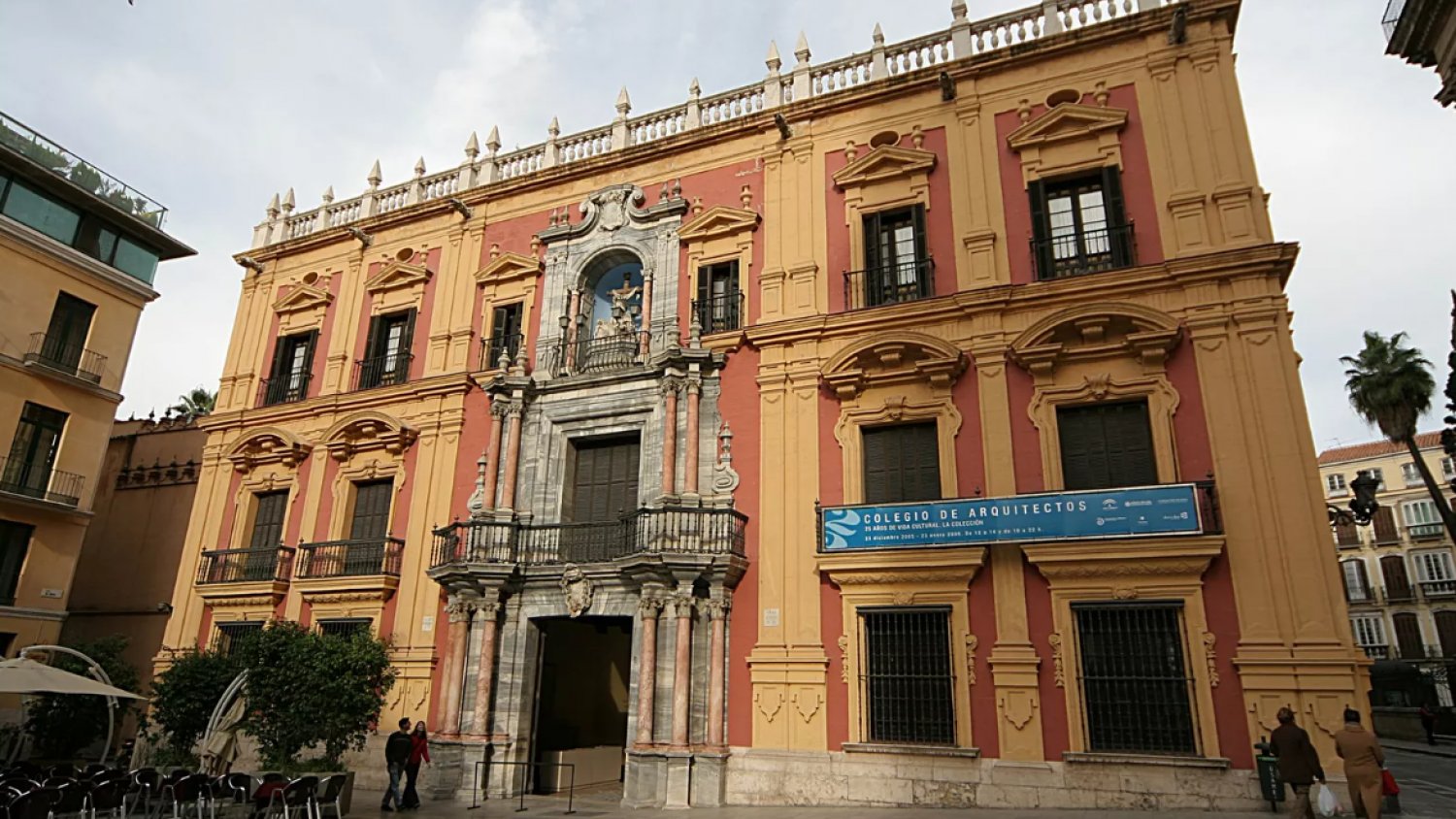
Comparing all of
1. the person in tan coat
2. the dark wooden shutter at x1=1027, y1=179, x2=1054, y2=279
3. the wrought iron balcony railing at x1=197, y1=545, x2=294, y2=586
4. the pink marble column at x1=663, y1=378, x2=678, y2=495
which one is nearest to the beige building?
the dark wooden shutter at x1=1027, y1=179, x2=1054, y2=279

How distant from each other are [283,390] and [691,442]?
11.5 meters

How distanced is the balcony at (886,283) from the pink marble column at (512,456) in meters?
6.87

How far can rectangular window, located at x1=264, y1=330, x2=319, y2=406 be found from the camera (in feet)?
69.9

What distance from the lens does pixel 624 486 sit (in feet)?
55.8

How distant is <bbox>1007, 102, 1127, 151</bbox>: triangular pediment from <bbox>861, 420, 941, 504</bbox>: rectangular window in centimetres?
526

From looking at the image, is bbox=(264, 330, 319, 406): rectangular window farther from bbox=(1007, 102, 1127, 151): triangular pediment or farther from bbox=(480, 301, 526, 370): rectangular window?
bbox=(1007, 102, 1127, 151): triangular pediment

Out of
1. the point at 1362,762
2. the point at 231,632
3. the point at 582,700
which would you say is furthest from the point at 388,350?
the point at 1362,762

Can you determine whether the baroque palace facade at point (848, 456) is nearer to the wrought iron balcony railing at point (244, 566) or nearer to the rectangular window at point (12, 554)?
the wrought iron balcony railing at point (244, 566)

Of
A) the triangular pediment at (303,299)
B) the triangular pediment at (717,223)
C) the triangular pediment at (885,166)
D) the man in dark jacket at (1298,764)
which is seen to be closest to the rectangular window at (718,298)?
the triangular pediment at (717,223)

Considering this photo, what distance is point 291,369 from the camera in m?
21.9

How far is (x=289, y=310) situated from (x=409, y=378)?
16.2 feet

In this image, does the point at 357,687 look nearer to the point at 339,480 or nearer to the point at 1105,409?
the point at 339,480

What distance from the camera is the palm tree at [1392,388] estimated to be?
30250 millimetres

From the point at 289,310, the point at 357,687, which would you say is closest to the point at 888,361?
the point at 357,687
